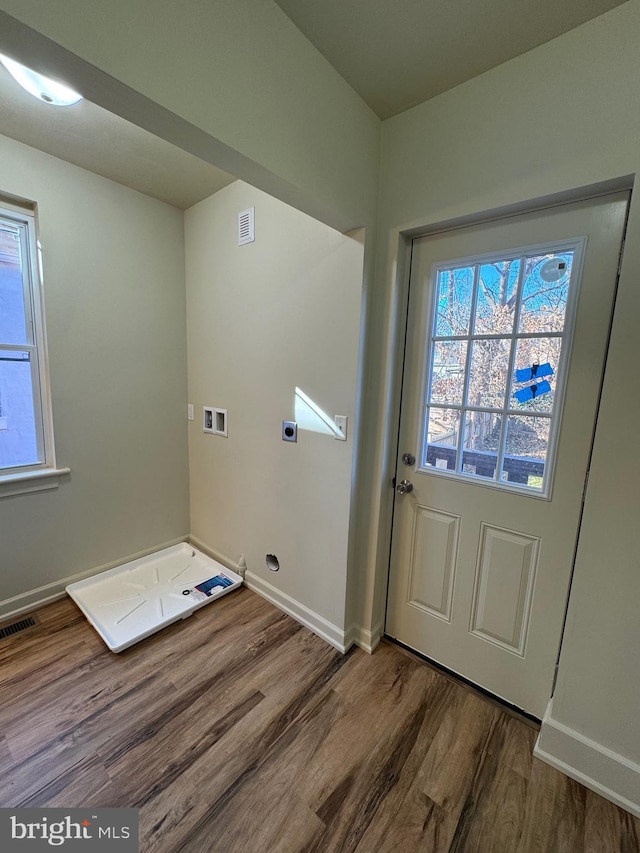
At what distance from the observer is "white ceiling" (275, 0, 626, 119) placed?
1.10 meters

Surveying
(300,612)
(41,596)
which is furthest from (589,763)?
(41,596)

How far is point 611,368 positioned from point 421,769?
63.9 inches

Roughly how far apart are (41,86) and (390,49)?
1.33 meters

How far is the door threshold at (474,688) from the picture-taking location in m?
1.52

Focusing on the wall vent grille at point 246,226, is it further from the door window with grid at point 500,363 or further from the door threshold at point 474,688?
the door threshold at point 474,688

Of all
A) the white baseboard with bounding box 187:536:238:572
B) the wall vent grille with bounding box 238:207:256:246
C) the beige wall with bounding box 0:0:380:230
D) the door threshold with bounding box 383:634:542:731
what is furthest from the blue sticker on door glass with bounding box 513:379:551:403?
the white baseboard with bounding box 187:536:238:572

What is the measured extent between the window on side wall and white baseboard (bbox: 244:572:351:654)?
1.44m

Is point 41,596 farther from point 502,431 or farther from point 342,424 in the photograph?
point 502,431

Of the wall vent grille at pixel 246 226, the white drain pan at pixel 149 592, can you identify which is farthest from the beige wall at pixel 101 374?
the wall vent grille at pixel 246 226

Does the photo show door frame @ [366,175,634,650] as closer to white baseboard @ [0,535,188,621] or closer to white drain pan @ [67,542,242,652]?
white drain pan @ [67,542,242,652]

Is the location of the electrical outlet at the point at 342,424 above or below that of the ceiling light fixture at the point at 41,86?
below

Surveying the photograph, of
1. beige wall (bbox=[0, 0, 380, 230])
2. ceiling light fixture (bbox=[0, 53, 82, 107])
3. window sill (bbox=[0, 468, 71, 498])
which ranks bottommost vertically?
window sill (bbox=[0, 468, 71, 498])

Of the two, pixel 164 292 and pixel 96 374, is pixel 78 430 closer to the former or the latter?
pixel 96 374

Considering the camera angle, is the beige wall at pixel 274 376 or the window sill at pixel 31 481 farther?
the window sill at pixel 31 481
